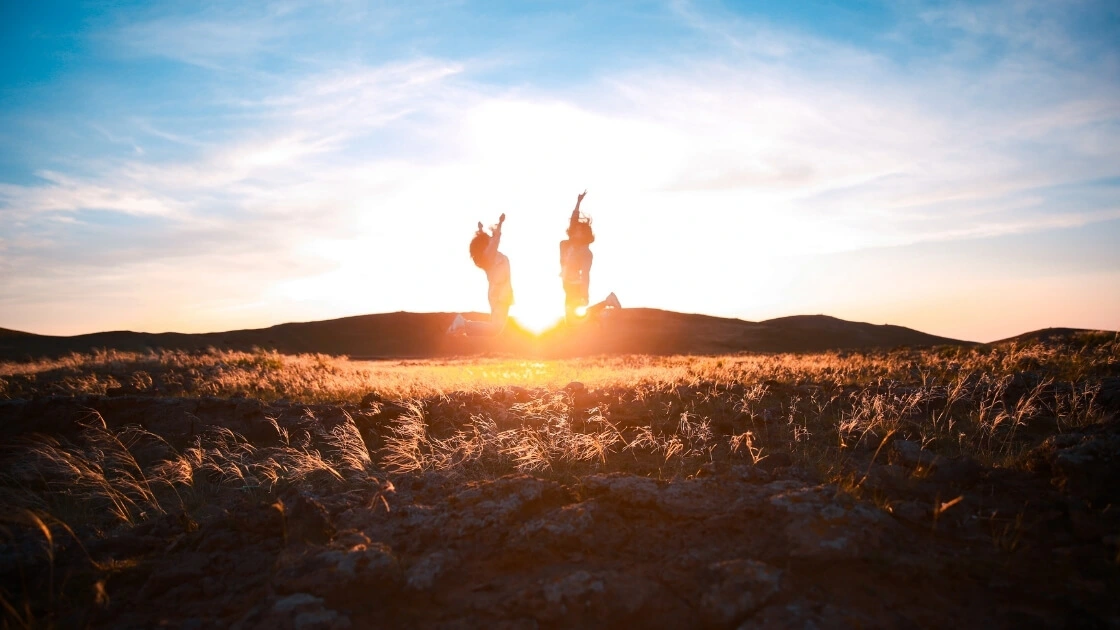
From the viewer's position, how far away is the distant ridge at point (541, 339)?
3588 centimetres

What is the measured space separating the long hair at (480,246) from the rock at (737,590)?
37.0 metres

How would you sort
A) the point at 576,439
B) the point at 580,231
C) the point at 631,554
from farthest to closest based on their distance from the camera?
the point at 580,231 < the point at 576,439 < the point at 631,554

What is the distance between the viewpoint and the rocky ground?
3033 mm

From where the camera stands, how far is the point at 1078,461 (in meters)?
4.25

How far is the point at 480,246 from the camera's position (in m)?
39.6

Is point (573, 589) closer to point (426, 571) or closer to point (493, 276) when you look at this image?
point (426, 571)

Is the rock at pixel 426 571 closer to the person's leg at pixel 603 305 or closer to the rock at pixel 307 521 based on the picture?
the rock at pixel 307 521

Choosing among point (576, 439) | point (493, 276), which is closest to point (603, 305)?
point (493, 276)

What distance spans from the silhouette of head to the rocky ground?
113 ft

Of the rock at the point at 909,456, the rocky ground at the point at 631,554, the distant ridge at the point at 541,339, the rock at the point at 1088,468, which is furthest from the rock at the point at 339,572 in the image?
the distant ridge at the point at 541,339

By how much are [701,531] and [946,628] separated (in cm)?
131

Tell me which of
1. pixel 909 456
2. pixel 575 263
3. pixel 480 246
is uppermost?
pixel 480 246

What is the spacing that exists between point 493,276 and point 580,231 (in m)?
6.28

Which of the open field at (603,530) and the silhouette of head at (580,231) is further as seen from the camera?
the silhouette of head at (580,231)
